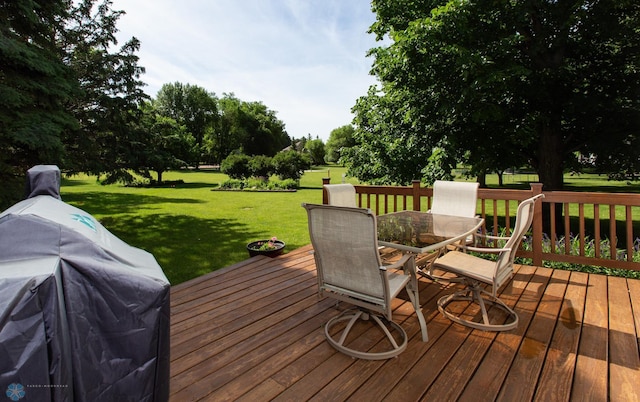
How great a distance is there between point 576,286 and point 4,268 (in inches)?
174

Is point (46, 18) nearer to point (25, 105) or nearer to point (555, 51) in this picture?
point (25, 105)

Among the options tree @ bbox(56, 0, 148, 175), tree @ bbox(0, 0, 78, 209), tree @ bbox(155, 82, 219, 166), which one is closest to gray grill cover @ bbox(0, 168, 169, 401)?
tree @ bbox(0, 0, 78, 209)

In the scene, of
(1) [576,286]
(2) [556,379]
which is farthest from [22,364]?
(1) [576,286]

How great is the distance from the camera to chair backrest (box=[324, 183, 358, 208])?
13.9 feet

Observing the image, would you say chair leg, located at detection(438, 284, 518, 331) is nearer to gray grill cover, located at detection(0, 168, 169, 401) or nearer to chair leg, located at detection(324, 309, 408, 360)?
chair leg, located at detection(324, 309, 408, 360)

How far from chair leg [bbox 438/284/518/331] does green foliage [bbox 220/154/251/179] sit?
692 inches

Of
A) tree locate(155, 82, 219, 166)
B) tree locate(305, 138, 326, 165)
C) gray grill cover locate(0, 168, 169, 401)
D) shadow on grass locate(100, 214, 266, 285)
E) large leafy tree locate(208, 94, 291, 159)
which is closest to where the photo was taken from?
gray grill cover locate(0, 168, 169, 401)

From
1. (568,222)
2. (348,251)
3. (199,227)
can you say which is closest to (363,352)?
(348,251)

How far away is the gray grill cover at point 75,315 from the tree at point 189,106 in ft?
145

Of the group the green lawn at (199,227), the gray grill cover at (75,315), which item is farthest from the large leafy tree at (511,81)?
the gray grill cover at (75,315)

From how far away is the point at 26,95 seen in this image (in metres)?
4.42

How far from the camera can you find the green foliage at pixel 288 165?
19.4 meters

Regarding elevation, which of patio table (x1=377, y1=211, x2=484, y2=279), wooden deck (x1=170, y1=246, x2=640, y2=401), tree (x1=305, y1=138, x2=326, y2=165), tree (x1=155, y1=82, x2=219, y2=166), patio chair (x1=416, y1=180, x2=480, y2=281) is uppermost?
tree (x1=155, y1=82, x2=219, y2=166)

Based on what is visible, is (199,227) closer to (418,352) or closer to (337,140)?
(418,352)
